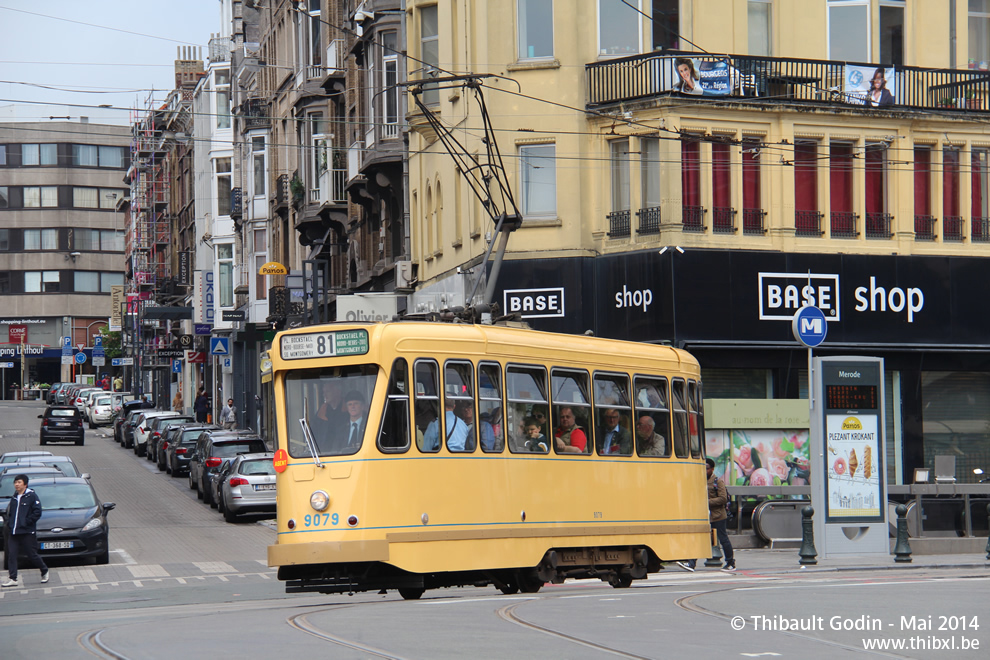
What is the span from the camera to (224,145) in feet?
239

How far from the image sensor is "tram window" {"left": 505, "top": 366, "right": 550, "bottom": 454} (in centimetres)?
1541

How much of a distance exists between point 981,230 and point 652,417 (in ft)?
55.2

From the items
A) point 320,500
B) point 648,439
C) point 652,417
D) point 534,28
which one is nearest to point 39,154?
point 534,28

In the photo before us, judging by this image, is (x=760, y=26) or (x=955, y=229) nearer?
(x=760, y=26)

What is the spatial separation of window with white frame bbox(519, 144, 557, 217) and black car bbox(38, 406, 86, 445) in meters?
33.1

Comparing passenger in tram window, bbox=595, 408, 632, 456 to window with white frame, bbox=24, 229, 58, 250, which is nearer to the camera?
passenger in tram window, bbox=595, 408, 632, 456

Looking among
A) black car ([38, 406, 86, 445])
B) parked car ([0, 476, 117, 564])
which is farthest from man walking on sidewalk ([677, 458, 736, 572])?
black car ([38, 406, 86, 445])

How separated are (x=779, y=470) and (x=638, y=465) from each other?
11.7m

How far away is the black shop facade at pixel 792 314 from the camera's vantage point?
2927 cm

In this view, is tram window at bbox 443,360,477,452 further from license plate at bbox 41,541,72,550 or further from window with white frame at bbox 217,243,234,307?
window with white frame at bbox 217,243,234,307

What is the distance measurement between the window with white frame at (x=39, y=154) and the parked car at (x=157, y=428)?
7781 cm

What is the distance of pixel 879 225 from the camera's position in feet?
102

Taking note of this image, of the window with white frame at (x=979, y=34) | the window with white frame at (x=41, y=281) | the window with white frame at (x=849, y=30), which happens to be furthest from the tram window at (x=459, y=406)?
the window with white frame at (x=41, y=281)

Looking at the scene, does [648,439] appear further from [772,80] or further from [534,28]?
[534,28]
